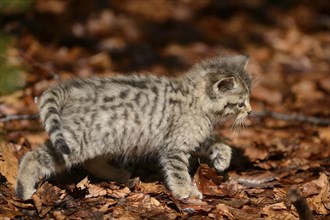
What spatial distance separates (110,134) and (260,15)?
27.2 feet

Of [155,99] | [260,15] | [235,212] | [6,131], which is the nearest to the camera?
[235,212]

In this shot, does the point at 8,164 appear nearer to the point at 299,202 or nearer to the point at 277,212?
the point at 277,212

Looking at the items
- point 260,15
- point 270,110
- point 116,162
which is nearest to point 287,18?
point 260,15

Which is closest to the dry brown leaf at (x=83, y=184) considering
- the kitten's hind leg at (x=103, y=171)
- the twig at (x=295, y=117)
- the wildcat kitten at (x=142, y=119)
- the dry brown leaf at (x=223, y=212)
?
the wildcat kitten at (x=142, y=119)

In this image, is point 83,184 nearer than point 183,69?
Yes

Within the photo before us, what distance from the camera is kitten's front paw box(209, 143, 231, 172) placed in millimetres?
5969

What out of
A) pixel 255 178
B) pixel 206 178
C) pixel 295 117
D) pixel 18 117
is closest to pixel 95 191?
pixel 206 178

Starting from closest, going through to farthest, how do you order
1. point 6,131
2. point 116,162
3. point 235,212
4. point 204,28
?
point 235,212, point 116,162, point 6,131, point 204,28

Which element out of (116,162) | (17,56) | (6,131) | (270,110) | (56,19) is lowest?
(116,162)

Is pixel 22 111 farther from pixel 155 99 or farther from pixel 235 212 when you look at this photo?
pixel 235 212

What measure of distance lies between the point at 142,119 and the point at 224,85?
896 millimetres

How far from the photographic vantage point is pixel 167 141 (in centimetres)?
575

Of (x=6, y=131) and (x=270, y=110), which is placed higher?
(x=270, y=110)

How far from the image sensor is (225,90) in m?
5.82
